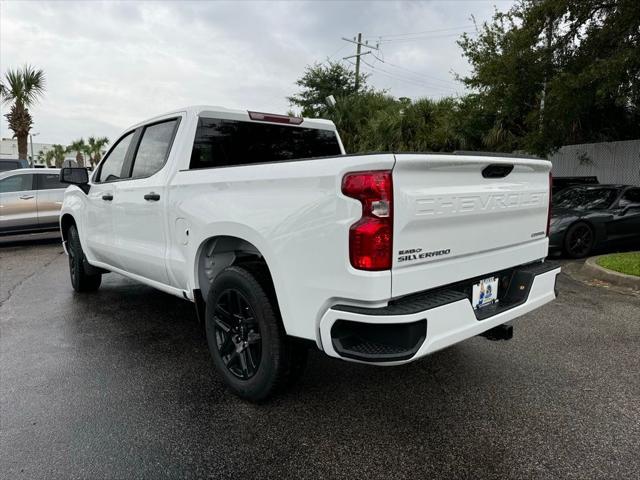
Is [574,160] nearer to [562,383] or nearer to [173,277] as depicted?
[562,383]

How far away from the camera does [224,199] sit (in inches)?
121

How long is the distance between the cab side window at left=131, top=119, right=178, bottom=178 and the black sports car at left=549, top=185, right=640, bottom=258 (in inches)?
258

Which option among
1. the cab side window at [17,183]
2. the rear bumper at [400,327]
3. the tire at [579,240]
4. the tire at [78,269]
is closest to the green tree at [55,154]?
the cab side window at [17,183]

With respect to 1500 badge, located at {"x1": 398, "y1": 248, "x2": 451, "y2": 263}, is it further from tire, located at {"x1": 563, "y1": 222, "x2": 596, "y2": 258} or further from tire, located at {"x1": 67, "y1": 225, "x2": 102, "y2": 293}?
tire, located at {"x1": 563, "y1": 222, "x2": 596, "y2": 258}

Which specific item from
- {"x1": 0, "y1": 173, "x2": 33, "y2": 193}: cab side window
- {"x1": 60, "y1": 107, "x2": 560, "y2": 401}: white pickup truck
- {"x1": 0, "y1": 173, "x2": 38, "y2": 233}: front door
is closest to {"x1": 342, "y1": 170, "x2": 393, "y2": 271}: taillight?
{"x1": 60, "y1": 107, "x2": 560, "y2": 401}: white pickup truck

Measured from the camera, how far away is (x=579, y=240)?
27.5 feet

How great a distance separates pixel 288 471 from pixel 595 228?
26.0 ft

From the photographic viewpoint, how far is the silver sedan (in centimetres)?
1061

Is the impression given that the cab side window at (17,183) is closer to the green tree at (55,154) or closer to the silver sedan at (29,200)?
the silver sedan at (29,200)

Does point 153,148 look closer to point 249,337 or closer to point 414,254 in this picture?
point 249,337

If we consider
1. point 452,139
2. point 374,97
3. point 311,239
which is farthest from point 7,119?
point 311,239

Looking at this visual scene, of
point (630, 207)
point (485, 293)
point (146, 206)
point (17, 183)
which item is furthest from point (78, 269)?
point (630, 207)

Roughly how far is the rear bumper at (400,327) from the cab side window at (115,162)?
10.5 ft

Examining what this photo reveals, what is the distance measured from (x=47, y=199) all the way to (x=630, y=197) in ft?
39.2
